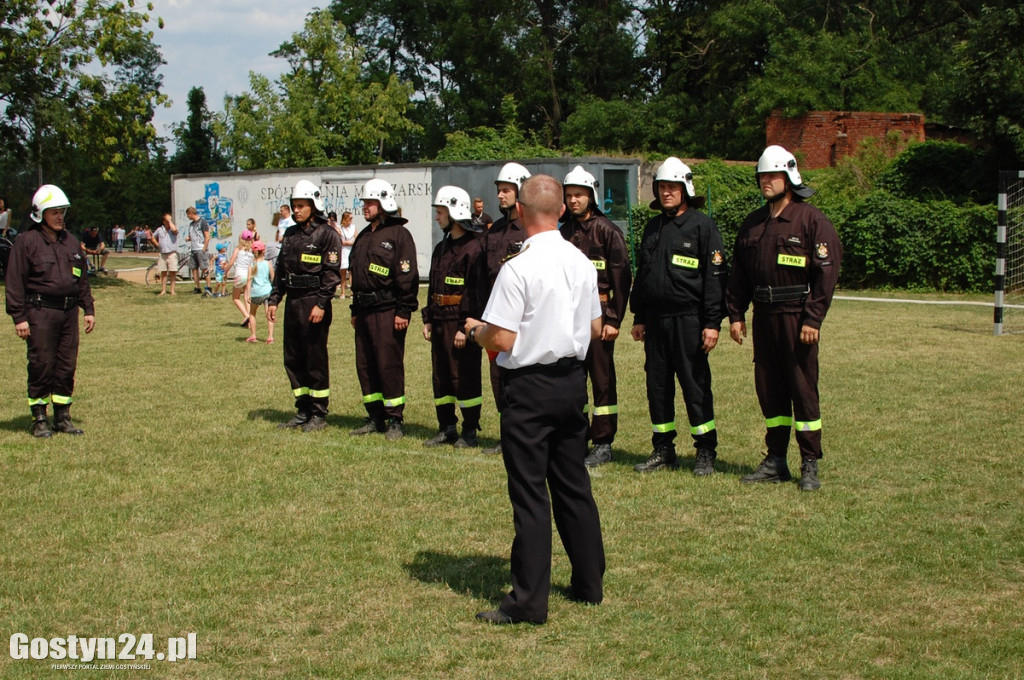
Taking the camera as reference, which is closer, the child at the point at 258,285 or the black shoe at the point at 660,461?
the black shoe at the point at 660,461

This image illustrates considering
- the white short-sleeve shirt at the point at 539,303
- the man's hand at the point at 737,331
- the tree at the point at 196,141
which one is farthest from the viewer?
the tree at the point at 196,141

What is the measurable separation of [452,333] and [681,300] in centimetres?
232

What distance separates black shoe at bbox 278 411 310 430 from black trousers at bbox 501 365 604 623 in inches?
213

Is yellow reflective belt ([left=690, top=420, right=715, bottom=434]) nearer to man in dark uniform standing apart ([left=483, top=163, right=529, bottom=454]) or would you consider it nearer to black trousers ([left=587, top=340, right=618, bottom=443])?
black trousers ([left=587, top=340, right=618, bottom=443])

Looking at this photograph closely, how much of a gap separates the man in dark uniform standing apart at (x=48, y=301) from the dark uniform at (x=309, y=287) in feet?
6.16

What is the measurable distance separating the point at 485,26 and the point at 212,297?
3005 cm

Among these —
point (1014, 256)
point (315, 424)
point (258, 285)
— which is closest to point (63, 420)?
point (315, 424)

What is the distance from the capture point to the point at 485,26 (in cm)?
5244

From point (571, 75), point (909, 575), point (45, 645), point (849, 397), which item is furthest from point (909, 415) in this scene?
point (571, 75)

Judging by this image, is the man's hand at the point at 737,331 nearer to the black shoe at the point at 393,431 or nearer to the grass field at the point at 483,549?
the grass field at the point at 483,549

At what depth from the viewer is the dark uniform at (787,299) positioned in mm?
7707

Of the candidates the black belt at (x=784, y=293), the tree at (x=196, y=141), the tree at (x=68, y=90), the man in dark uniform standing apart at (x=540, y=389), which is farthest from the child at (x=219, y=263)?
the tree at (x=196, y=141)

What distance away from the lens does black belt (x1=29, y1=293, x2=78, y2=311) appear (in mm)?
10023

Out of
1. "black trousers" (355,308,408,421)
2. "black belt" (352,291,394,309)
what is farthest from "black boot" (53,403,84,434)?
"black belt" (352,291,394,309)
